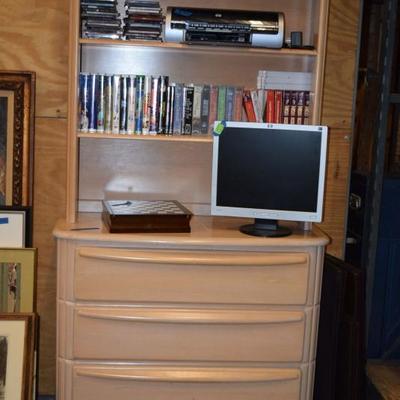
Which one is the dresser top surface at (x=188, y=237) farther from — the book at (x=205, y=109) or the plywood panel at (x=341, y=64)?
the plywood panel at (x=341, y=64)

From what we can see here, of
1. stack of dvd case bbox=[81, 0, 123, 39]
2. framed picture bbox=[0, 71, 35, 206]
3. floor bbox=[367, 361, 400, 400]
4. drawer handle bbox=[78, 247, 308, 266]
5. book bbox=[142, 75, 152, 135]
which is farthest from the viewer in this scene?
floor bbox=[367, 361, 400, 400]

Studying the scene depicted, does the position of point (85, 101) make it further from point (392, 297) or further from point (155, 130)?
point (392, 297)

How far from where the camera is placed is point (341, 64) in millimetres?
2561

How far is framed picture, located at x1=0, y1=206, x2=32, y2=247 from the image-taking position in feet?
7.97

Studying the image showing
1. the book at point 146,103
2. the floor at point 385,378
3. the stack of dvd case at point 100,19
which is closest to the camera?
the stack of dvd case at point 100,19

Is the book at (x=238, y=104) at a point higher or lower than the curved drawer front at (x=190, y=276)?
higher

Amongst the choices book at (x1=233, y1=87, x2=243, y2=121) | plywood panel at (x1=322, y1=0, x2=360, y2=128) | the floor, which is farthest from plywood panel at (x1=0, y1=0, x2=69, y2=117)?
the floor

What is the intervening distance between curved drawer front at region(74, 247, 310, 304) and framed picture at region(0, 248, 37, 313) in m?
0.33

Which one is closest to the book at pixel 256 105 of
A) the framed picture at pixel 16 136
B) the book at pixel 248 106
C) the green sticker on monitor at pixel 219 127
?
the book at pixel 248 106

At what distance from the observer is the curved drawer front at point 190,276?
2150 mm

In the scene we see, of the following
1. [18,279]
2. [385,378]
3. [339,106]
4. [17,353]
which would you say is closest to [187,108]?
[339,106]

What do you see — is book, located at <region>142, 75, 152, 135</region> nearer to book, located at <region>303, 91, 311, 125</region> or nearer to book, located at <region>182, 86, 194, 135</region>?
book, located at <region>182, 86, 194, 135</region>

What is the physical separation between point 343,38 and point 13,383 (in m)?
1.89

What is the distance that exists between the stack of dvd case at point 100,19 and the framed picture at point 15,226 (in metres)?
0.73
